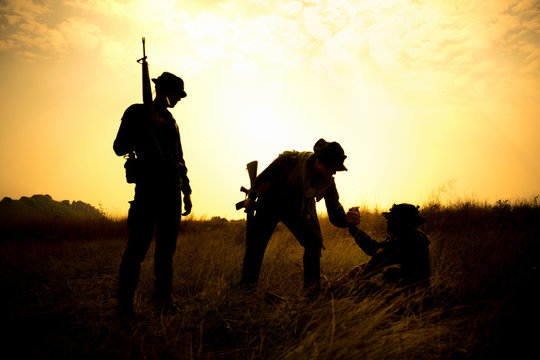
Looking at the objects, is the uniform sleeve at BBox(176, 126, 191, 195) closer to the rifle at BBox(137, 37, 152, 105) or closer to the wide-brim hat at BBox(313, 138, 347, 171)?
the rifle at BBox(137, 37, 152, 105)

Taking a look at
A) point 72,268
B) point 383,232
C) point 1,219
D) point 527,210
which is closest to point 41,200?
point 1,219

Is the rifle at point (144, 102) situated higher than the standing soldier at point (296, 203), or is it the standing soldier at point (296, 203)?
the rifle at point (144, 102)

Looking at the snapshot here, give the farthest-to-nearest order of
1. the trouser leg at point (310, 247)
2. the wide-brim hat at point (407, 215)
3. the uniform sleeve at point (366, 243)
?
1. the uniform sleeve at point (366, 243)
2. the trouser leg at point (310, 247)
3. the wide-brim hat at point (407, 215)

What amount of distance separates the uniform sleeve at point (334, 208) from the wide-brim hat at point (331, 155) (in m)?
0.41

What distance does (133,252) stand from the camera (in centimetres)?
234

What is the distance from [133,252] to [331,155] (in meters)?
2.08

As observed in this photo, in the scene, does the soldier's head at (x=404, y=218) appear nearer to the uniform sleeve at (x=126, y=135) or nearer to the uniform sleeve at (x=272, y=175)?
the uniform sleeve at (x=272, y=175)

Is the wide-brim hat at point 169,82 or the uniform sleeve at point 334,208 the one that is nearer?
the wide-brim hat at point 169,82

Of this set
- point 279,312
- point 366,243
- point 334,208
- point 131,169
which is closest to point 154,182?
point 131,169

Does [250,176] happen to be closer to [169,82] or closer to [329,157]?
[329,157]

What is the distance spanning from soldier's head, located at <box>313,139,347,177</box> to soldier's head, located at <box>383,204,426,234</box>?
654mm

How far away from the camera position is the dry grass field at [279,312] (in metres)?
1.84

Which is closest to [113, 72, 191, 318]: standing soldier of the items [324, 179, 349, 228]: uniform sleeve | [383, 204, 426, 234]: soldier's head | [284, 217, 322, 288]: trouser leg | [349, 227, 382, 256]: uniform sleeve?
[284, 217, 322, 288]: trouser leg

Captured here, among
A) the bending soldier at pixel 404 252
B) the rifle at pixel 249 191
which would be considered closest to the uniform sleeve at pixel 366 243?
the bending soldier at pixel 404 252
